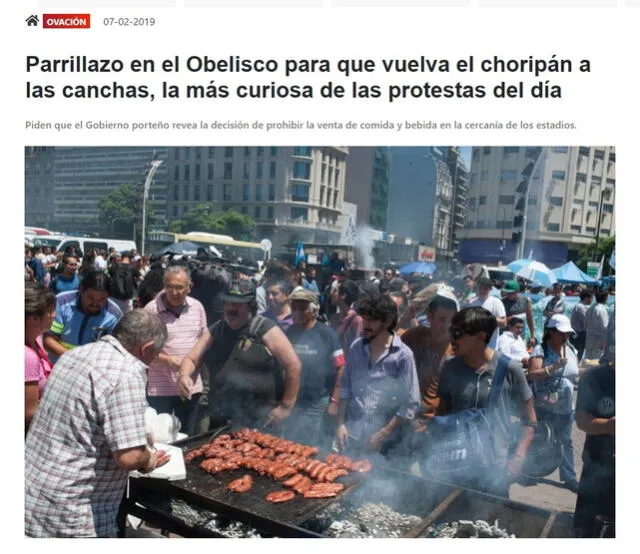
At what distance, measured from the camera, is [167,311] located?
13.1ft

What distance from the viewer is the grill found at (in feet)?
8.18

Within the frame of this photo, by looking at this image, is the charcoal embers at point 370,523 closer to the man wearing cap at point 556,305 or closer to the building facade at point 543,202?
the man wearing cap at point 556,305

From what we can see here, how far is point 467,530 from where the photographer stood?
2.64m

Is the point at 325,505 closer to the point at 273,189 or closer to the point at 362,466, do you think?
the point at 362,466

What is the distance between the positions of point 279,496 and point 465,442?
3.70 feet

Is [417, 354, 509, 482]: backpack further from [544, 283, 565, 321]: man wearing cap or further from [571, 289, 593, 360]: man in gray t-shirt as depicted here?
[544, 283, 565, 321]: man wearing cap

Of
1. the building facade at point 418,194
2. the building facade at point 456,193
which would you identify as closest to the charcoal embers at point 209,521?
the building facade at point 418,194

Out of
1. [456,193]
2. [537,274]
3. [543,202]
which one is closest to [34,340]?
[537,274]

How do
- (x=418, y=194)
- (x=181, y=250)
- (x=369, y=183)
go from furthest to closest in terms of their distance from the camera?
(x=369, y=183), (x=418, y=194), (x=181, y=250)

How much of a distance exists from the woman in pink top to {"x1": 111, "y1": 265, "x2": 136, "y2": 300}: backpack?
186 cm

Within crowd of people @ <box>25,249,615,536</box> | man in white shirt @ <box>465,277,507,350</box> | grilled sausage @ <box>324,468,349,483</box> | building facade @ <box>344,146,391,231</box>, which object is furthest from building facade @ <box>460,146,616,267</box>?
grilled sausage @ <box>324,468,349,483</box>

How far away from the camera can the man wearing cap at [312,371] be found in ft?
12.7

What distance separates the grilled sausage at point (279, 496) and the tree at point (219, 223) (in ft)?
153

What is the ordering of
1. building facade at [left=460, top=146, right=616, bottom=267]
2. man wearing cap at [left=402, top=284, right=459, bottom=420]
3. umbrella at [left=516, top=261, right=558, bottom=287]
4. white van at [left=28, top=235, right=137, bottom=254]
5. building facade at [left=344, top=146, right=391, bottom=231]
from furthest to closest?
building facade at [left=344, top=146, right=391, bottom=231], building facade at [left=460, top=146, right=616, bottom=267], white van at [left=28, top=235, right=137, bottom=254], umbrella at [left=516, top=261, right=558, bottom=287], man wearing cap at [left=402, top=284, right=459, bottom=420]
